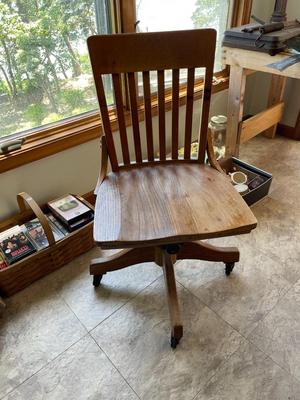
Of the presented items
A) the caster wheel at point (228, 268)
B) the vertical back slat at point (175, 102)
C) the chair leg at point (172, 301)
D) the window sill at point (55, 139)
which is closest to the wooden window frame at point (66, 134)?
the window sill at point (55, 139)

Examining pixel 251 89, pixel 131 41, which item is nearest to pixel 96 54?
pixel 131 41

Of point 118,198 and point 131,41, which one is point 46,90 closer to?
point 131,41

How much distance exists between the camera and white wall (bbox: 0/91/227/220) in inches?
53.4

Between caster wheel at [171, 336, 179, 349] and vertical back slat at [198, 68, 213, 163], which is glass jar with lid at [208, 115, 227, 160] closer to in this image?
vertical back slat at [198, 68, 213, 163]

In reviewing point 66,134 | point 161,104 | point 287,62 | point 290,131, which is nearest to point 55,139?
point 66,134

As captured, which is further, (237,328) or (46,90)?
(46,90)

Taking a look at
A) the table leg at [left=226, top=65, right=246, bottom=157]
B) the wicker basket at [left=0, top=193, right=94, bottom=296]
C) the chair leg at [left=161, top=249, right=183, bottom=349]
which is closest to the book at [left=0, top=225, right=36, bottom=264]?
the wicker basket at [left=0, top=193, right=94, bottom=296]

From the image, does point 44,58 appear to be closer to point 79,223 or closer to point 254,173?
point 79,223

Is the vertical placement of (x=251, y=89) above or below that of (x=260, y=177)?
above

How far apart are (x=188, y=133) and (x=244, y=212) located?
425 millimetres

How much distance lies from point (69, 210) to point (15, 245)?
0.28 m

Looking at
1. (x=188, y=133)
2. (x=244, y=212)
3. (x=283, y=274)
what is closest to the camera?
(x=244, y=212)

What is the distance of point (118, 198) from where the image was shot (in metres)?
1.01

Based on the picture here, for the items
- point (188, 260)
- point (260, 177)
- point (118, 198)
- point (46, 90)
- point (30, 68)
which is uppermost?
point (30, 68)
